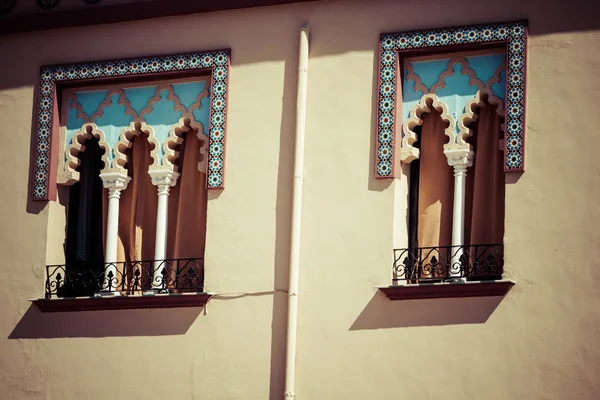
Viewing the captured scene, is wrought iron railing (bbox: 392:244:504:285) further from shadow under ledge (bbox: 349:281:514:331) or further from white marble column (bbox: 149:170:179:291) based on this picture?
white marble column (bbox: 149:170:179:291)

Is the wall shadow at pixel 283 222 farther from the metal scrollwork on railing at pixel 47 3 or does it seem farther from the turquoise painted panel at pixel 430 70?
the metal scrollwork on railing at pixel 47 3

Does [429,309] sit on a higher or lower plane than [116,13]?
lower

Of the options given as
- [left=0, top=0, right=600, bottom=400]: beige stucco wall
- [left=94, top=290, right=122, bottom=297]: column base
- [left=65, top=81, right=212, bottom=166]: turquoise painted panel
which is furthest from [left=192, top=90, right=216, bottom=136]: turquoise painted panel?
[left=94, top=290, right=122, bottom=297]: column base

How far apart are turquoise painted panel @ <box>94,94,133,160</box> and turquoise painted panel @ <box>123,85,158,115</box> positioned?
10 centimetres

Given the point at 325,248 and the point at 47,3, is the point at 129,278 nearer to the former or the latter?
the point at 325,248

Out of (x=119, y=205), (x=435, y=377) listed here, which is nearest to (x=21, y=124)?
(x=119, y=205)

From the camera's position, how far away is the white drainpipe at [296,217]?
1530 cm

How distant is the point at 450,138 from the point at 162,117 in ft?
9.42

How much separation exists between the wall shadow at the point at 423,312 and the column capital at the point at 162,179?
8.00 feet

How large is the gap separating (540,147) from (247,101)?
2.86 m

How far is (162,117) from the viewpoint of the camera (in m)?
16.6

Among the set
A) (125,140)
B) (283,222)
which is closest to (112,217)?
(125,140)

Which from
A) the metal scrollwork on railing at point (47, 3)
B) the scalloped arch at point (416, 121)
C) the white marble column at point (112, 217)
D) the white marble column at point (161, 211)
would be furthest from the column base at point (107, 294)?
the scalloped arch at point (416, 121)

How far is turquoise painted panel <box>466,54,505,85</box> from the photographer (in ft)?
50.6
